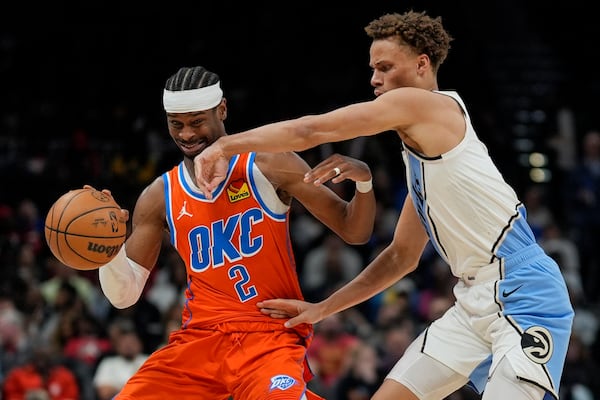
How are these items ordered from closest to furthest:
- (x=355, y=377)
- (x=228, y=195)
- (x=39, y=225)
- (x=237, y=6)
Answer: (x=228, y=195) → (x=355, y=377) → (x=39, y=225) → (x=237, y=6)

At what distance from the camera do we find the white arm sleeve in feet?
17.7

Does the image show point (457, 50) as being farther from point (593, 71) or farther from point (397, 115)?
point (397, 115)

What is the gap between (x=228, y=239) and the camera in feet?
17.6

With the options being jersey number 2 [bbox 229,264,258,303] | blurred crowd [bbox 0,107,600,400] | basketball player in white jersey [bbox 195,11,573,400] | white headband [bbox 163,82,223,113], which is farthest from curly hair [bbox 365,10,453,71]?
blurred crowd [bbox 0,107,600,400]

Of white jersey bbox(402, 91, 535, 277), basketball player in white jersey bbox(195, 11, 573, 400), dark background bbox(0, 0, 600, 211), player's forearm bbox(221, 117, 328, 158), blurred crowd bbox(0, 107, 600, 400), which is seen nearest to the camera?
player's forearm bbox(221, 117, 328, 158)

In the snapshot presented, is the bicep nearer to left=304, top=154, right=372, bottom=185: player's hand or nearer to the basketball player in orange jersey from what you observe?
the basketball player in orange jersey

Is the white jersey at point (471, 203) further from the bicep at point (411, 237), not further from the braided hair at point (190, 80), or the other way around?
the braided hair at point (190, 80)

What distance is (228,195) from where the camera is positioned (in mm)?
5406

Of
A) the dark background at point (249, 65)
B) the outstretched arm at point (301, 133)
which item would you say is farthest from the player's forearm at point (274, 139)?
the dark background at point (249, 65)

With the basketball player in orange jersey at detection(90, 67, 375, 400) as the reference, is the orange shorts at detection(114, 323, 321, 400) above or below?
below

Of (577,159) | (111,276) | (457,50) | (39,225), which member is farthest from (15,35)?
(111,276)

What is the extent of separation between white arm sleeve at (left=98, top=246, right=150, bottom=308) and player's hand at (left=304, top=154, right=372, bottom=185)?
3.57 feet

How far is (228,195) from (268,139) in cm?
94

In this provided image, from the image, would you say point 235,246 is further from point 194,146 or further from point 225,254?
point 194,146
